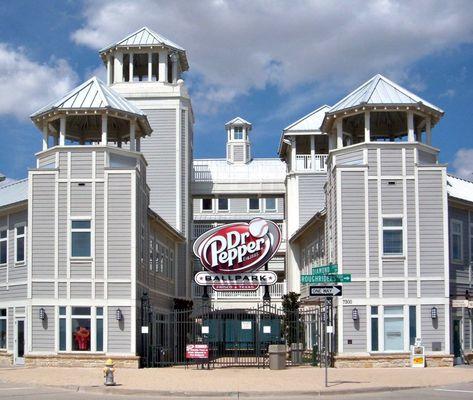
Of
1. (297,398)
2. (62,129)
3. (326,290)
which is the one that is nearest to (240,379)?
(326,290)

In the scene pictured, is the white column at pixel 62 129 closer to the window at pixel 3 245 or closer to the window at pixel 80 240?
the window at pixel 80 240

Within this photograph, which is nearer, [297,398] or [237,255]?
[297,398]

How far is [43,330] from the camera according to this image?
33.7 m

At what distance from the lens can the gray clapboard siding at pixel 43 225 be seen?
34062 mm

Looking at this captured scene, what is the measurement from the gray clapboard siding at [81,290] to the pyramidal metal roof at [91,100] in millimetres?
6954

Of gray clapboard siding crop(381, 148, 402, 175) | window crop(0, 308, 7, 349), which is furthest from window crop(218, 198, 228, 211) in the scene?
gray clapboard siding crop(381, 148, 402, 175)

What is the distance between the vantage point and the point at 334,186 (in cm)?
3450

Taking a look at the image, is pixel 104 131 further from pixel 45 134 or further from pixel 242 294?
pixel 242 294

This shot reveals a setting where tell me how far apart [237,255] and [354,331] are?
22.6 ft

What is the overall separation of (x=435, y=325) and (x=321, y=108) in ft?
84.6

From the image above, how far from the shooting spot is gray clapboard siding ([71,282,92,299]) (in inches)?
1329

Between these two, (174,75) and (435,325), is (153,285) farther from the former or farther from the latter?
(174,75)

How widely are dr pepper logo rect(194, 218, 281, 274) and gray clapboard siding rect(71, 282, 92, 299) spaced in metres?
5.45

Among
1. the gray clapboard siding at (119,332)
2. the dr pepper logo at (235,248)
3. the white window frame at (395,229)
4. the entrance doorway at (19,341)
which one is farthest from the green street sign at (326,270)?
the entrance doorway at (19,341)
